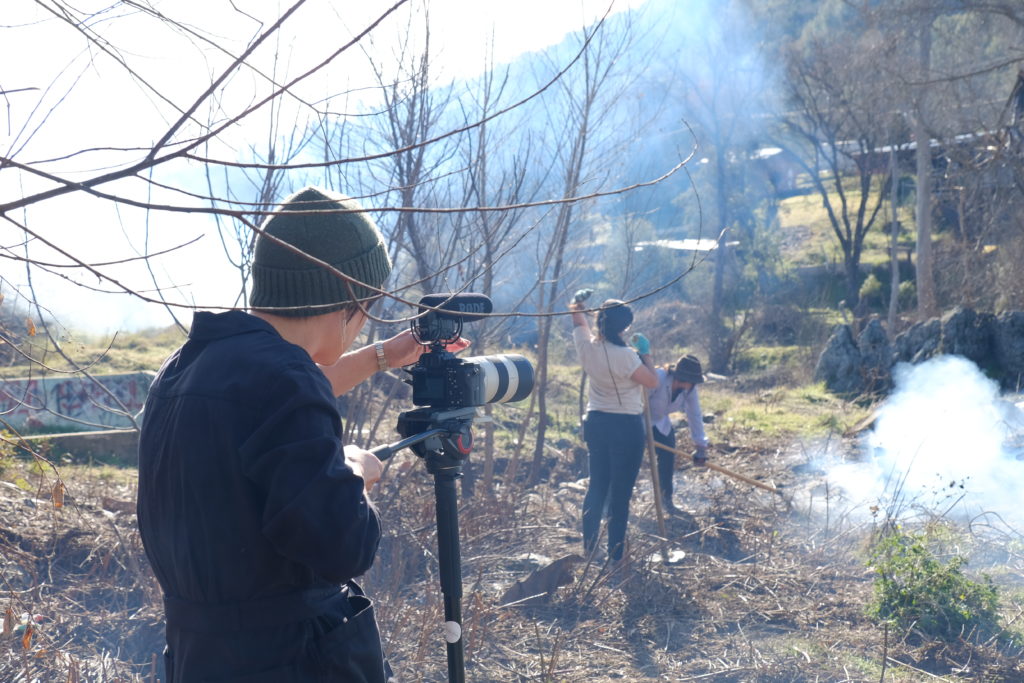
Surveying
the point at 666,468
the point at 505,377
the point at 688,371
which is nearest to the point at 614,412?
the point at 688,371

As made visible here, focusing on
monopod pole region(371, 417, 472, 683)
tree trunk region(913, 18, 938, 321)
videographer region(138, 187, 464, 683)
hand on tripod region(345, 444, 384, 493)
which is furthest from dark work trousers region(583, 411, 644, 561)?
tree trunk region(913, 18, 938, 321)

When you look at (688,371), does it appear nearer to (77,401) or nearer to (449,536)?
(449,536)

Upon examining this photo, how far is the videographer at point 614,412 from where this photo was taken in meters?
5.04

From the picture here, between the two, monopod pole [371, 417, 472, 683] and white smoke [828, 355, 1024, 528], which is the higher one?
monopod pole [371, 417, 472, 683]

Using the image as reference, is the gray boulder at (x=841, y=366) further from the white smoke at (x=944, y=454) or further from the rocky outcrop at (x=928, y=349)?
the white smoke at (x=944, y=454)

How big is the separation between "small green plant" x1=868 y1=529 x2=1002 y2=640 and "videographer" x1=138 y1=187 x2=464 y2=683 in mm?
3753

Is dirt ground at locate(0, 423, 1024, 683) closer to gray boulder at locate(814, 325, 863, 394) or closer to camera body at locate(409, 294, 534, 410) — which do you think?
camera body at locate(409, 294, 534, 410)

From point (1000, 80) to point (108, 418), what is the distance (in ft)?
80.4

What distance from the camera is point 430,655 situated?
3969 mm

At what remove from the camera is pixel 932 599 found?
4.34 meters

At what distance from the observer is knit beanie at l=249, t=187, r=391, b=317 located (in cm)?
161

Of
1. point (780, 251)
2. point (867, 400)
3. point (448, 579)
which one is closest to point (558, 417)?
point (867, 400)

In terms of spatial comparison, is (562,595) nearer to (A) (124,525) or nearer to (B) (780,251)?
→ (A) (124,525)

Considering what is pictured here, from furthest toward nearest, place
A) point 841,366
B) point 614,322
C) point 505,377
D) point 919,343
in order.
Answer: point 841,366, point 919,343, point 614,322, point 505,377
